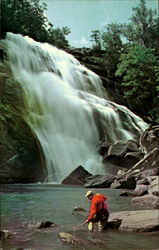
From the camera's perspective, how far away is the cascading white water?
8.26 m

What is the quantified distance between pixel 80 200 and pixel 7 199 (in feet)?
3.78

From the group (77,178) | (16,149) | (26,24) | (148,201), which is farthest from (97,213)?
(26,24)

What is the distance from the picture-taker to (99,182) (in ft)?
19.7

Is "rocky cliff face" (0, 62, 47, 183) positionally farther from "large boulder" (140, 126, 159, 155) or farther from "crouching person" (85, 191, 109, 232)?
"crouching person" (85, 191, 109, 232)

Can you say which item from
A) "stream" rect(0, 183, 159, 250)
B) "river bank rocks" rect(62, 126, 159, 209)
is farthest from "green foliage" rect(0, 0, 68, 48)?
"stream" rect(0, 183, 159, 250)

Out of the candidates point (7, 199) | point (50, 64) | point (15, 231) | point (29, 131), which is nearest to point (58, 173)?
point (29, 131)

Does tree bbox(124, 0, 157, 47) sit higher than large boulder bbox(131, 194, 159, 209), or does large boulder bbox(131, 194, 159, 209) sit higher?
tree bbox(124, 0, 157, 47)

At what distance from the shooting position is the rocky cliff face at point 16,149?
627cm

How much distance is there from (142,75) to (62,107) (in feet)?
14.4

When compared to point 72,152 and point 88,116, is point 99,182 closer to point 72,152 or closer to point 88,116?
point 72,152

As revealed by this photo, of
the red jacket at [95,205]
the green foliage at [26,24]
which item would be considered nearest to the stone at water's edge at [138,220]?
the red jacket at [95,205]

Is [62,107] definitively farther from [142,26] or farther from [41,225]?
[41,225]

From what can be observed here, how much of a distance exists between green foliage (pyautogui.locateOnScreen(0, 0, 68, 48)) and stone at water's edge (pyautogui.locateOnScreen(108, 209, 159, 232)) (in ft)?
13.7

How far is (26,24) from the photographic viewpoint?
955 centimetres
